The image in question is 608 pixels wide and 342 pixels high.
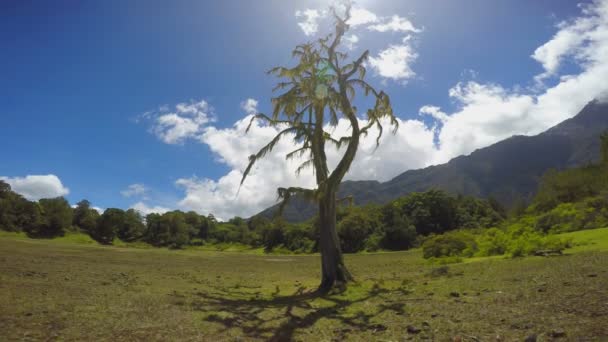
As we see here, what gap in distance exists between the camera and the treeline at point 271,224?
60188 mm

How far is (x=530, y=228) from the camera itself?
21797mm

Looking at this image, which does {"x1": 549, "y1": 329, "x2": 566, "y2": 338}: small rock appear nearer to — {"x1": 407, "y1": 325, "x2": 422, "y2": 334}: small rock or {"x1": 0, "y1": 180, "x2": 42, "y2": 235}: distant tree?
{"x1": 407, "y1": 325, "x2": 422, "y2": 334}: small rock

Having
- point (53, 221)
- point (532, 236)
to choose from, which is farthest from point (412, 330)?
point (53, 221)

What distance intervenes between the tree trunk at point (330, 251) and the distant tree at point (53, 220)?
93175 millimetres

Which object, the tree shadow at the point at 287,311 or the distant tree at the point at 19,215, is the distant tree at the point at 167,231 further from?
the tree shadow at the point at 287,311

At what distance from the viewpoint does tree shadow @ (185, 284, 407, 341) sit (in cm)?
693

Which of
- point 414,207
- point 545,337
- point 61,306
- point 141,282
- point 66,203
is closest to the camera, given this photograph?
point 545,337

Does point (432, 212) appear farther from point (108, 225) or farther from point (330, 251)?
point (108, 225)

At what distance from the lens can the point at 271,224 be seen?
59.9 metres

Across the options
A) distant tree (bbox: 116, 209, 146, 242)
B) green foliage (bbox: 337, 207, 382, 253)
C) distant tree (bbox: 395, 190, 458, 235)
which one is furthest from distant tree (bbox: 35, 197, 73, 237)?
distant tree (bbox: 395, 190, 458, 235)

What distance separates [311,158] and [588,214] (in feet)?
56.8

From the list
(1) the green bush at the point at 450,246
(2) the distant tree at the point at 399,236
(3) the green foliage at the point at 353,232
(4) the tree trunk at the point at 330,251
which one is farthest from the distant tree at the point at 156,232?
(4) the tree trunk at the point at 330,251

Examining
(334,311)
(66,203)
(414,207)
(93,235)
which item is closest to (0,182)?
(66,203)

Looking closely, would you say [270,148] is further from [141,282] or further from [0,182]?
[0,182]
